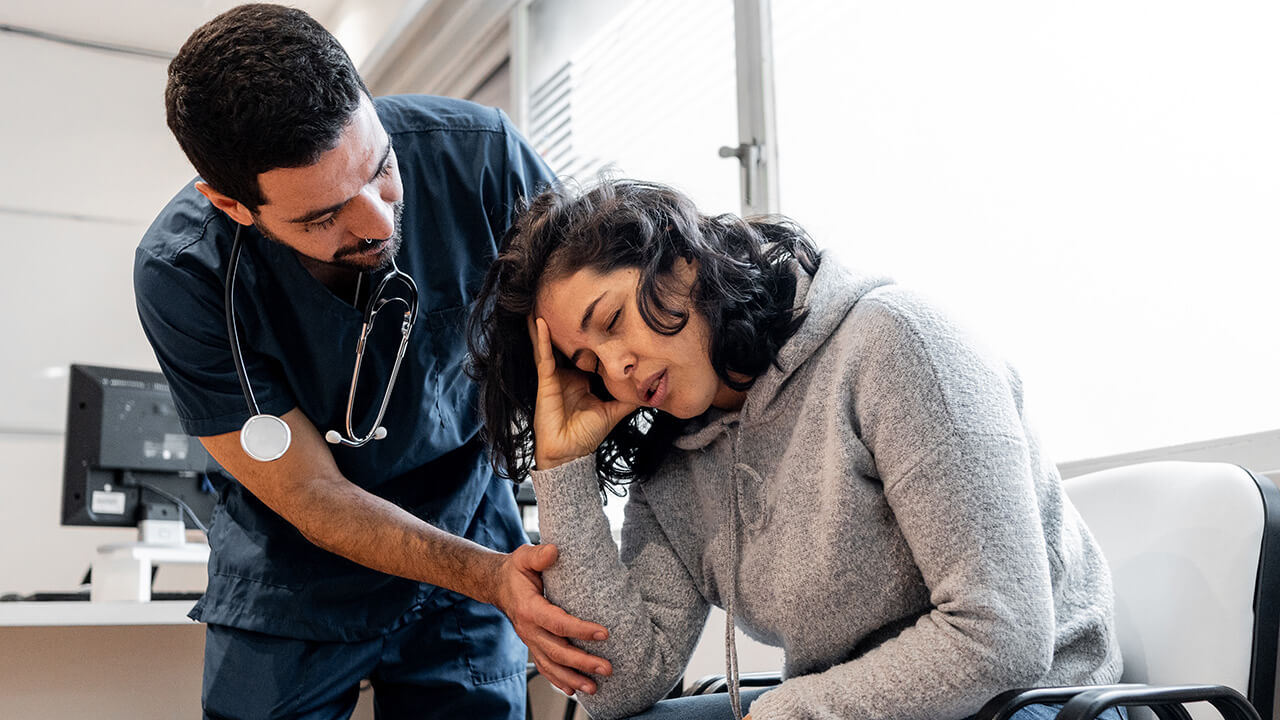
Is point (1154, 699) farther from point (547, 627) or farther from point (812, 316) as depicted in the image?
point (547, 627)

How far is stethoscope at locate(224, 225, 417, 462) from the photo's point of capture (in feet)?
4.60

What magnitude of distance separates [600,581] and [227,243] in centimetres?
68

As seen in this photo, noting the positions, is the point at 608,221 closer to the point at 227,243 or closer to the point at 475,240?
the point at 475,240

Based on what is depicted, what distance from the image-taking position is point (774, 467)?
1.27 meters

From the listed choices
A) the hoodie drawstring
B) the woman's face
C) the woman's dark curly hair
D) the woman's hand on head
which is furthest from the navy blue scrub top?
the hoodie drawstring

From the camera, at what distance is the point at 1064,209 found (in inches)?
70.9

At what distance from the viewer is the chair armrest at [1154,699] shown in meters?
0.91

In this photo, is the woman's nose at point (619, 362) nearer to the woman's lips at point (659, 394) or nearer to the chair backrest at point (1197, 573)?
the woman's lips at point (659, 394)

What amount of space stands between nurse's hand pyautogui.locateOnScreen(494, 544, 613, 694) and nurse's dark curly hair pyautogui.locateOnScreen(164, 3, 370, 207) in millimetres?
527

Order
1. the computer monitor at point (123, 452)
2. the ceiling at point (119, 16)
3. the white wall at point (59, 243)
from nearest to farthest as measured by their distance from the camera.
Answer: the computer monitor at point (123, 452)
the white wall at point (59, 243)
the ceiling at point (119, 16)

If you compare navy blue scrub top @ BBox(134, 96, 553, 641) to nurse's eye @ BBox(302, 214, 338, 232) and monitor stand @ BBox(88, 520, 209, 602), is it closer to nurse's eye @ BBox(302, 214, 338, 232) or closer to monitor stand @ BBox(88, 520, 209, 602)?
nurse's eye @ BBox(302, 214, 338, 232)

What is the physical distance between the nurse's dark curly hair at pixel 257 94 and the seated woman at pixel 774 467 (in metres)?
0.27

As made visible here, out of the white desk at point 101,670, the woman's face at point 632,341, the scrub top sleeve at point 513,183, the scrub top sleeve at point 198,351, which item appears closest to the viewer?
the woman's face at point 632,341

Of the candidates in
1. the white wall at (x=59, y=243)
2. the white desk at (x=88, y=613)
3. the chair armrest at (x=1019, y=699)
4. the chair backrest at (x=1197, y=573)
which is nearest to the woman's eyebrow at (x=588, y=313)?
the chair armrest at (x=1019, y=699)
